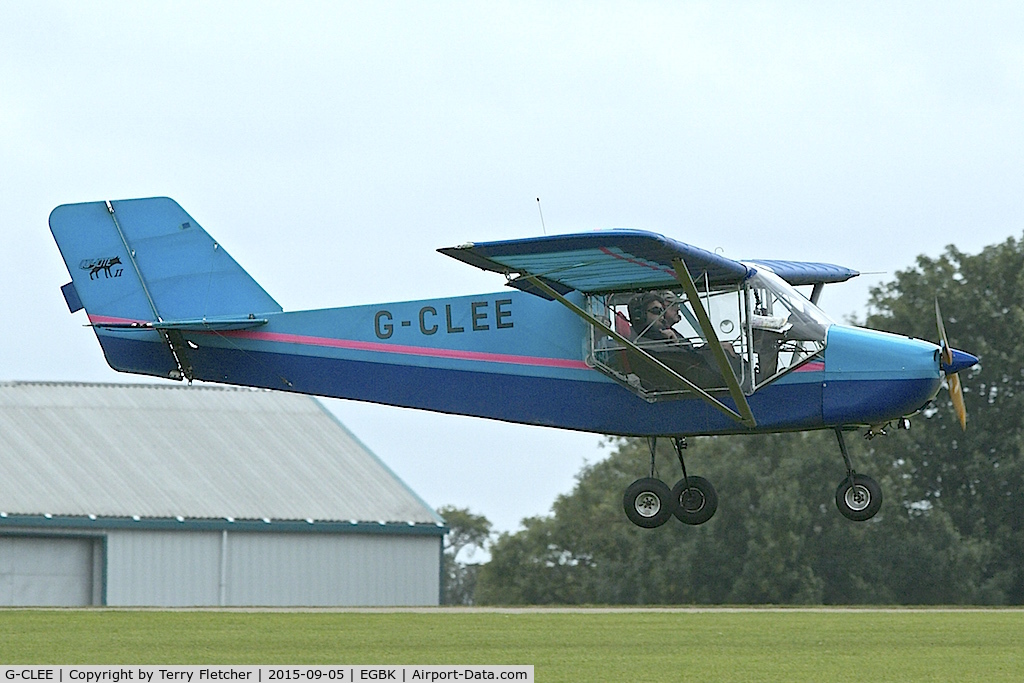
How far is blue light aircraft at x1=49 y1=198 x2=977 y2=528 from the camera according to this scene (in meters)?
20.4

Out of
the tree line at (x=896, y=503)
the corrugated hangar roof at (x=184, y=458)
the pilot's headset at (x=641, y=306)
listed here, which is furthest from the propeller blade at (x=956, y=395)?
the tree line at (x=896, y=503)

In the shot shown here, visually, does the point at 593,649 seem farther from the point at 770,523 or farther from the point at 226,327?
the point at 770,523

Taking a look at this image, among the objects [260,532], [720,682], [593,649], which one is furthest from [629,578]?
[720,682]

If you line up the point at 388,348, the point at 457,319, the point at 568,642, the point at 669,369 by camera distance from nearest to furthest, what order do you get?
the point at 669,369
the point at 457,319
the point at 388,348
the point at 568,642

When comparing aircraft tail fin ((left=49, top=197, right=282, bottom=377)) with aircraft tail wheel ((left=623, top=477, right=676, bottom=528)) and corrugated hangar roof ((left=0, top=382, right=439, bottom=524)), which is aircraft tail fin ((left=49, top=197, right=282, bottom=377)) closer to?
aircraft tail wheel ((left=623, top=477, right=676, bottom=528))

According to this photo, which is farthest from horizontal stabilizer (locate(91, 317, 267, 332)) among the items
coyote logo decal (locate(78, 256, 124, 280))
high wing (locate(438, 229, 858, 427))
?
high wing (locate(438, 229, 858, 427))

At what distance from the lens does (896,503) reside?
71812mm

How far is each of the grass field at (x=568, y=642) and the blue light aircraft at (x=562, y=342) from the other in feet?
28.0

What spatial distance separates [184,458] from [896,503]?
94.9 feet

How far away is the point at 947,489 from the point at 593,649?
3967cm

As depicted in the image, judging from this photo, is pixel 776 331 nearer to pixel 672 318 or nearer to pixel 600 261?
pixel 672 318

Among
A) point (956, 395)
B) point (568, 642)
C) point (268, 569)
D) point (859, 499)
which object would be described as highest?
point (956, 395)

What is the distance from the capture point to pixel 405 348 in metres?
22.7

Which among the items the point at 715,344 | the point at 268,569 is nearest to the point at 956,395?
the point at 715,344
